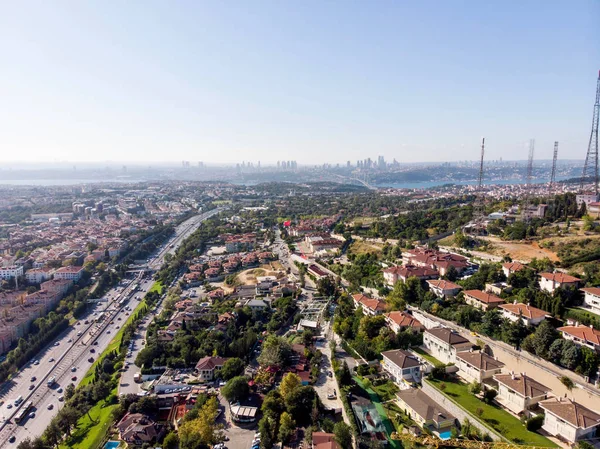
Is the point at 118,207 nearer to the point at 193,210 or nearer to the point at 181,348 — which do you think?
the point at 193,210

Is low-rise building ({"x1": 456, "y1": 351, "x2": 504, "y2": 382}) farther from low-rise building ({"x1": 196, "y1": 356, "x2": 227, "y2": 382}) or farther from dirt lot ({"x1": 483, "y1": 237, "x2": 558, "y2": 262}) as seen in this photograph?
low-rise building ({"x1": 196, "y1": 356, "x2": 227, "y2": 382})

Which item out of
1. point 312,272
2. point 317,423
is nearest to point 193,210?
point 312,272

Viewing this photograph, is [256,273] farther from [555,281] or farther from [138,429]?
[555,281]

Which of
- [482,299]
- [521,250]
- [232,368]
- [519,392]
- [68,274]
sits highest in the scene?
[521,250]

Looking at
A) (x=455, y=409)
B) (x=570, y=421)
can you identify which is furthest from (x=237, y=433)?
(x=570, y=421)

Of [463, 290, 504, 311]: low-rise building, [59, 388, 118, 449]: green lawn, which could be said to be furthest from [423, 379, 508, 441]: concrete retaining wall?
[59, 388, 118, 449]: green lawn

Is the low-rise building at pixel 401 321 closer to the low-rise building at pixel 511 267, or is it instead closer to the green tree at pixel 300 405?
the low-rise building at pixel 511 267
